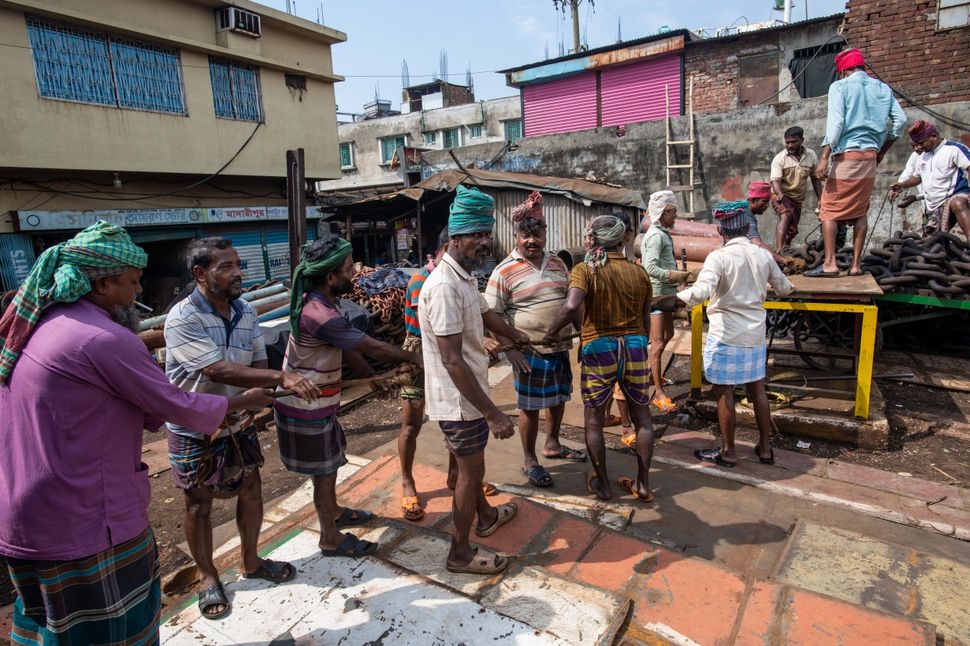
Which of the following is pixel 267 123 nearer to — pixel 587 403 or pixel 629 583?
pixel 587 403

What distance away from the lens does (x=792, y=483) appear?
403 cm

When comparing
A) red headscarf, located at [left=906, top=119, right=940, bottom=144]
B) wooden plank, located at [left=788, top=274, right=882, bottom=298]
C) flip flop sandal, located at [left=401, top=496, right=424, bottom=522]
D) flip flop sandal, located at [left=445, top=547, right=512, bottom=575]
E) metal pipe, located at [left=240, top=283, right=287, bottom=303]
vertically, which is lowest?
flip flop sandal, located at [left=401, top=496, right=424, bottom=522]

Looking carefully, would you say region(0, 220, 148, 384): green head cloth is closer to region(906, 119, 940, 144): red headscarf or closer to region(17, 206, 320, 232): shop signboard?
region(906, 119, 940, 144): red headscarf

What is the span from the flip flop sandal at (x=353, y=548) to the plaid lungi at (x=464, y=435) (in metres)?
0.79

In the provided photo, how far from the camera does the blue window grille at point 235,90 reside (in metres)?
13.7

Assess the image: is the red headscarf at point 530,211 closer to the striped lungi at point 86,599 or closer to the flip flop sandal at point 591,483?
the flip flop sandal at point 591,483

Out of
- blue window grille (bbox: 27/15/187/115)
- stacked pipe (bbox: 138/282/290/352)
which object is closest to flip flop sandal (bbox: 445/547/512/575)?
stacked pipe (bbox: 138/282/290/352)

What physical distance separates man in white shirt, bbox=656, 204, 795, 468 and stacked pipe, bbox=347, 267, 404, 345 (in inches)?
194

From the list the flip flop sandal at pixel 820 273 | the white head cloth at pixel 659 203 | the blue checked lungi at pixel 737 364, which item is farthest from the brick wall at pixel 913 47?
the blue checked lungi at pixel 737 364

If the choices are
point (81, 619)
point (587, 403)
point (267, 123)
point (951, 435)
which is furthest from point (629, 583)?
point (267, 123)

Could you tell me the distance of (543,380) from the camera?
398 cm

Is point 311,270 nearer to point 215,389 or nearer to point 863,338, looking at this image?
point 215,389

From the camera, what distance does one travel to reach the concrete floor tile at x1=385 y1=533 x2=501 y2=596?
8.98 feet

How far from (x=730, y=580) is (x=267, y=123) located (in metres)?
15.6
